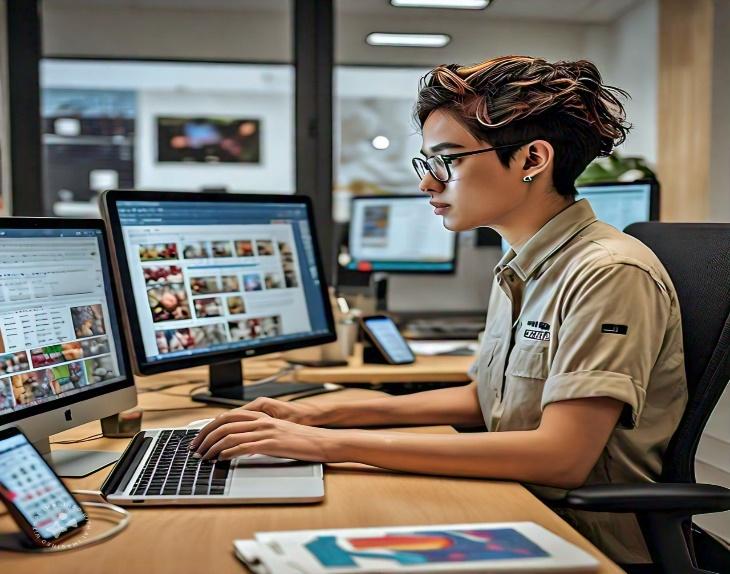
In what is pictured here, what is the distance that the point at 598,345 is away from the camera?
121 centimetres

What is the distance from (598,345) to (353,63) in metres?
2.77

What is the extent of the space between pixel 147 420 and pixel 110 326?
27cm

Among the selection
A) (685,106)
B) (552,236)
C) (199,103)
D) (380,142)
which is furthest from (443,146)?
(199,103)

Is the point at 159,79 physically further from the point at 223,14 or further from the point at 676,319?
the point at 676,319

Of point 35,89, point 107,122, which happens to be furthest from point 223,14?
point 107,122

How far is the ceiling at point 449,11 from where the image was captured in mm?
3607

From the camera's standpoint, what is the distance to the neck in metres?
1.44

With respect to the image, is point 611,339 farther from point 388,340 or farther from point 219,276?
point 388,340

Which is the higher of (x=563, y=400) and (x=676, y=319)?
(x=676, y=319)

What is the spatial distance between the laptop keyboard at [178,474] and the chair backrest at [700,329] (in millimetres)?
703

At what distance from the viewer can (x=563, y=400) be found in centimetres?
121

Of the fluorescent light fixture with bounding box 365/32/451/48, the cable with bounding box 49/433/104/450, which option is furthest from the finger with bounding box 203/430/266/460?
the fluorescent light fixture with bounding box 365/32/451/48

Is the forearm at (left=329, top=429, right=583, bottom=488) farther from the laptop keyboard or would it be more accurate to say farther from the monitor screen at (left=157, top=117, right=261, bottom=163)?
the monitor screen at (left=157, top=117, right=261, bottom=163)

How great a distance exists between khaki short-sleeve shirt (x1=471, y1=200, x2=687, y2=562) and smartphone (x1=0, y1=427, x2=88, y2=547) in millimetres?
675
